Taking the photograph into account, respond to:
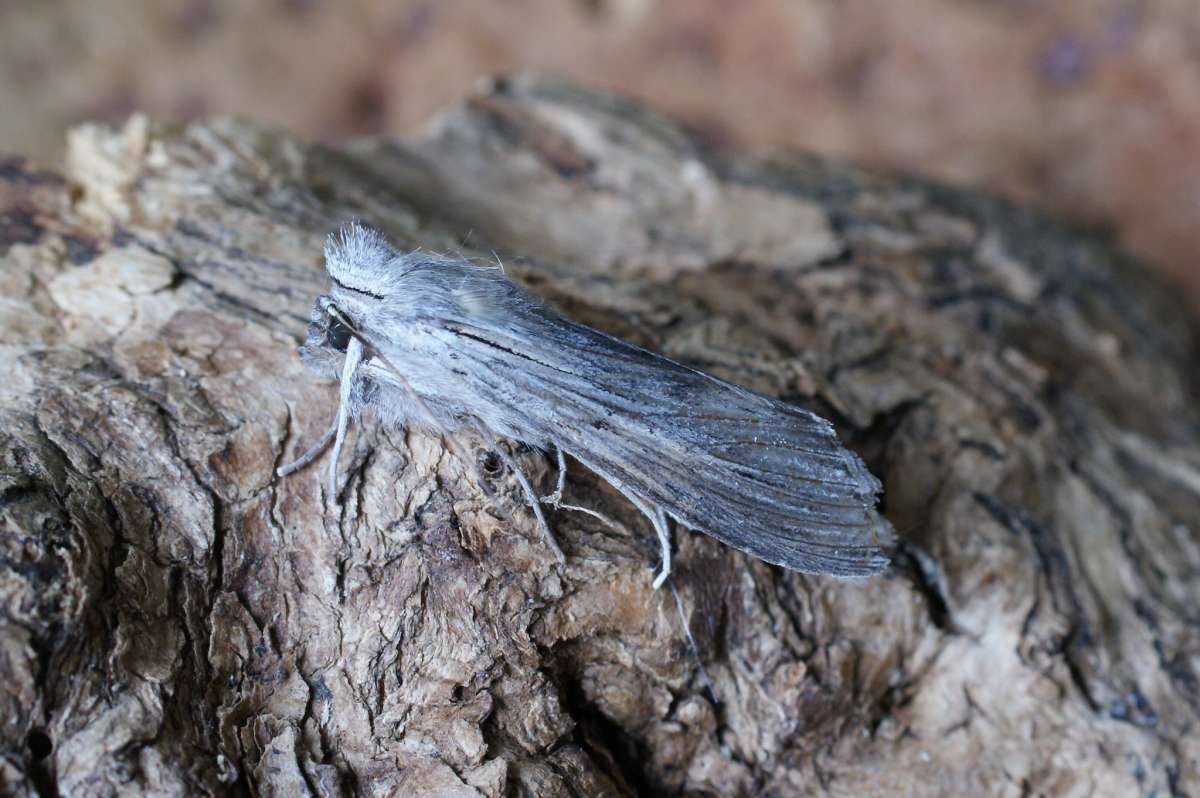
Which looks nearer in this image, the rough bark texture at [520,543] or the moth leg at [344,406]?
the rough bark texture at [520,543]

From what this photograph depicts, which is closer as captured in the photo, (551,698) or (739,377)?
(551,698)

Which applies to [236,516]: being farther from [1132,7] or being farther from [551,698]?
[1132,7]

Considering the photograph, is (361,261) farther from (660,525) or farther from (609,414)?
(660,525)

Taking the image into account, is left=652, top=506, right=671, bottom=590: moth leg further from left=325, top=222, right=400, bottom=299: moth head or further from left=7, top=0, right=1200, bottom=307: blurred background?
left=7, top=0, right=1200, bottom=307: blurred background

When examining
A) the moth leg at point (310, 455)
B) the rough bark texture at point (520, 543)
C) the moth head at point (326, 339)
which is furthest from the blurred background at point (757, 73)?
the moth leg at point (310, 455)

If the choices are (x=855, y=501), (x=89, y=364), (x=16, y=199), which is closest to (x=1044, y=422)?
(x=855, y=501)

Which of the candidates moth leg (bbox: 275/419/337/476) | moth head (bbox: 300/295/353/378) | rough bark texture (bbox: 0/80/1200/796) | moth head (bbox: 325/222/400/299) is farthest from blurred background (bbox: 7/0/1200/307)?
moth leg (bbox: 275/419/337/476)

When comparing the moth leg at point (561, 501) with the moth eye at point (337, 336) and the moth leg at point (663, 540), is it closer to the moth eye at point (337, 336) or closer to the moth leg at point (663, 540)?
the moth leg at point (663, 540)
